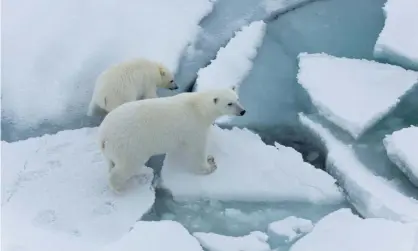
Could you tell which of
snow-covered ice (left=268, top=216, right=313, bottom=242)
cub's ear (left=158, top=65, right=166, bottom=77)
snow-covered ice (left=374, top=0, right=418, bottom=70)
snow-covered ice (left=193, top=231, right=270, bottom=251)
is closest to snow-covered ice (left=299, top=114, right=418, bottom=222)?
snow-covered ice (left=268, top=216, right=313, bottom=242)

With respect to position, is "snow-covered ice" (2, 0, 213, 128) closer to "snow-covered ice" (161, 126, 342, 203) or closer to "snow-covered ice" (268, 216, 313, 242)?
"snow-covered ice" (161, 126, 342, 203)

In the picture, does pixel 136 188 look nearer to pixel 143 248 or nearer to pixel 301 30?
pixel 143 248

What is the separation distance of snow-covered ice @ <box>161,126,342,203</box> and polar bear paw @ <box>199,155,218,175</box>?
0.09 ft

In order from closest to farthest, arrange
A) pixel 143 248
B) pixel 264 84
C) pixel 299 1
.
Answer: pixel 143 248
pixel 264 84
pixel 299 1

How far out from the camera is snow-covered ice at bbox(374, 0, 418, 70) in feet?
13.4

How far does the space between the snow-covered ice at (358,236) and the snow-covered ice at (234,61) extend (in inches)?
49.4

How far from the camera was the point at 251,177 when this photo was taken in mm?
3342

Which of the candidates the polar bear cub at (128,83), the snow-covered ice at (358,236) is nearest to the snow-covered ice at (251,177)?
the snow-covered ice at (358,236)

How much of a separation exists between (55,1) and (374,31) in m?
2.30

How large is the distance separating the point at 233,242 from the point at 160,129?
2.20 ft

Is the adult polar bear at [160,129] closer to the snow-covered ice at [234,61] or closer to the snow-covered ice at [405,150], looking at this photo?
the snow-covered ice at [234,61]

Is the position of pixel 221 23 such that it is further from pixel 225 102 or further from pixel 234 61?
pixel 225 102

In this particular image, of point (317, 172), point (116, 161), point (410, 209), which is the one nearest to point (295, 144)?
point (317, 172)

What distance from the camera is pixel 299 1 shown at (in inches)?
193
